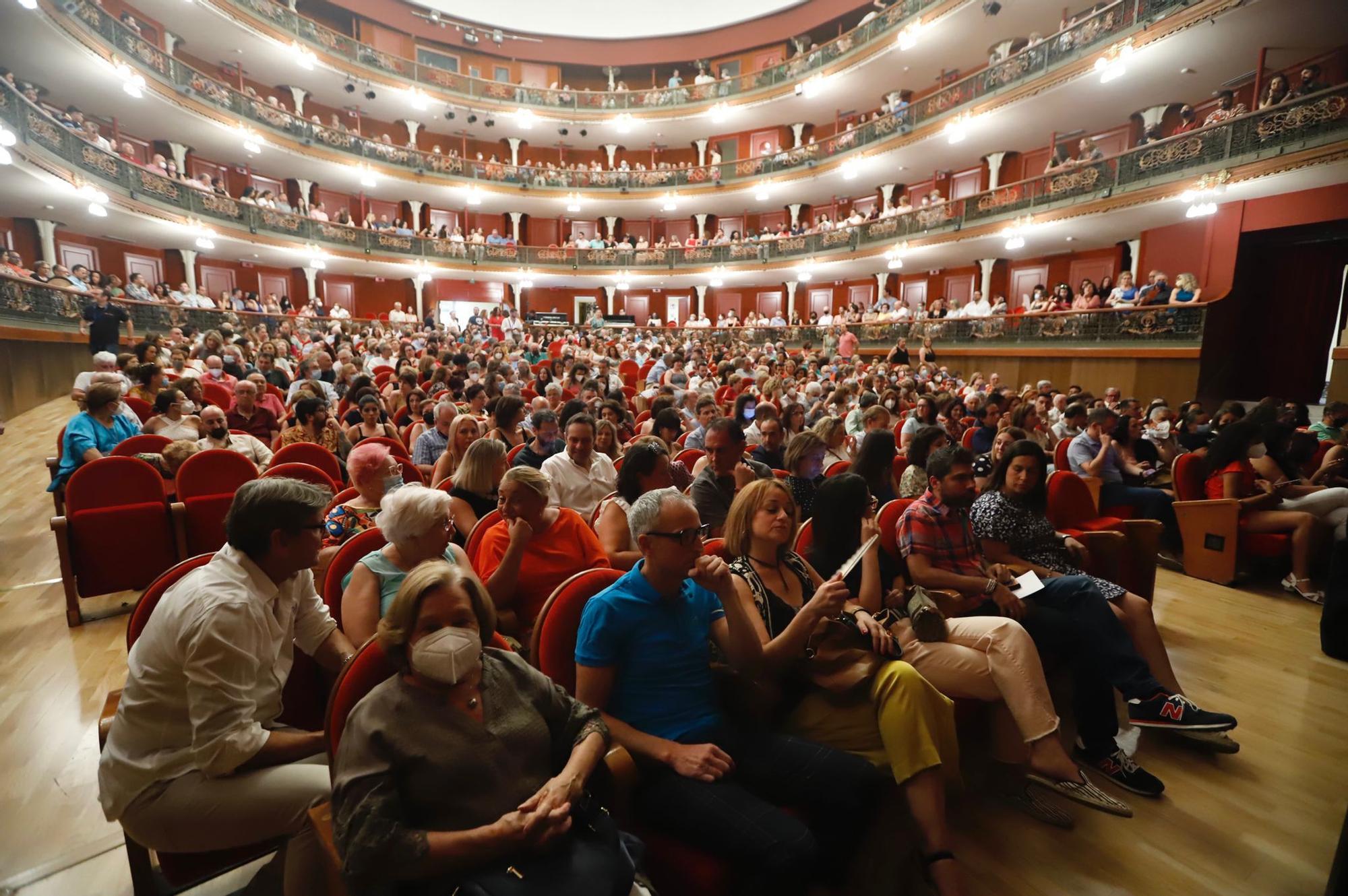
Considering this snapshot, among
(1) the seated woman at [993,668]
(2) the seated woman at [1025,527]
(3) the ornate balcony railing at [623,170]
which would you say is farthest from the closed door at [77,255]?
(2) the seated woman at [1025,527]

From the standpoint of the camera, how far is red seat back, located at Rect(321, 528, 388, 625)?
201cm

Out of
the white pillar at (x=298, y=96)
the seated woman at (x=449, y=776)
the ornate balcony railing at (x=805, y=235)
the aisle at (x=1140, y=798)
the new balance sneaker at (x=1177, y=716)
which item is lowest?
the aisle at (x=1140, y=798)

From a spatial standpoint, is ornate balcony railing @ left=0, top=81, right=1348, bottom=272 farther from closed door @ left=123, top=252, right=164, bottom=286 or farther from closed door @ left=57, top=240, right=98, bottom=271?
closed door @ left=57, top=240, right=98, bottom=271

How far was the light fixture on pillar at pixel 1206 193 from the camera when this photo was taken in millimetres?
9586

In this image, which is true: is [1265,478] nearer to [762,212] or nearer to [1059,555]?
[1059,555]

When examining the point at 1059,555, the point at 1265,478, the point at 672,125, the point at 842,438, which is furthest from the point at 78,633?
the point at 672,125

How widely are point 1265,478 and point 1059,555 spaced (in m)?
3.06

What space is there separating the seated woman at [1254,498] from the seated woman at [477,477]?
16.5 feet

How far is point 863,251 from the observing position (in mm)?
17156

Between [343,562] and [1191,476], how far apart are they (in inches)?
220

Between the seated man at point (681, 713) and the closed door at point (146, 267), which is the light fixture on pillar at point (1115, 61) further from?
the closed door at point (146, 267)

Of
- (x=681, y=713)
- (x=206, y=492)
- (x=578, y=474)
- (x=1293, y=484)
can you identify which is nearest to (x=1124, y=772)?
(x=681, y=713)

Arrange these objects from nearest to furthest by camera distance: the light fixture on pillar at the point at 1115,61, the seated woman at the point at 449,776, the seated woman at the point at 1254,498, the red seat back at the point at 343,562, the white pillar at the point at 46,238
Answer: the seated woman at the point at 449,776
the red seat back at the point at 343,562
the seated woman at the point at 1254,498
the light fixture on pillar at the point at 1115,61
the white pillar at the point at 46,238

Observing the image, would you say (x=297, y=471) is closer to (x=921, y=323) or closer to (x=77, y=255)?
(x=921, y=323)
